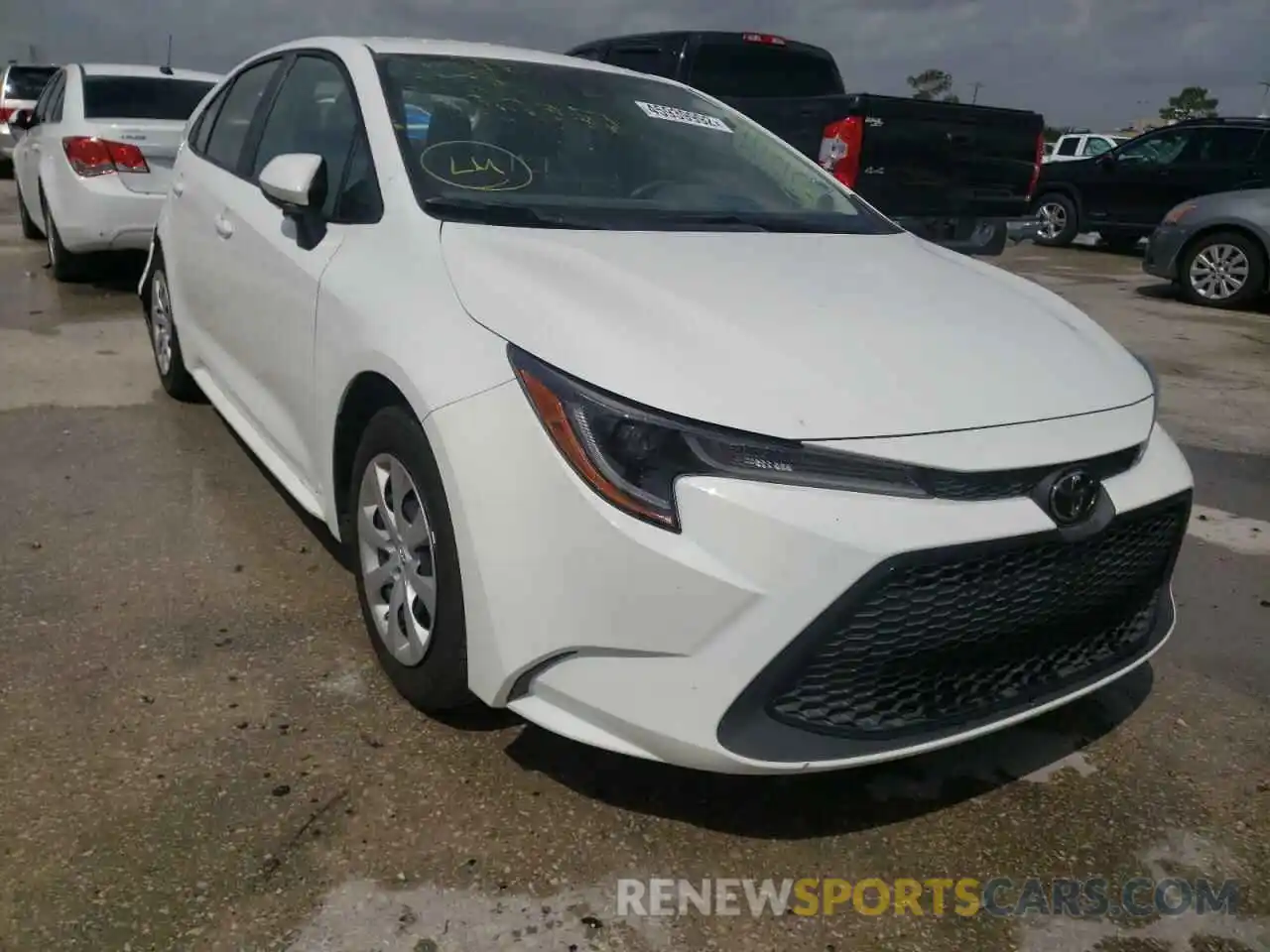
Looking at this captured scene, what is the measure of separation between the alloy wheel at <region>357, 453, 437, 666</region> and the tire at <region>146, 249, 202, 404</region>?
91.9 inches

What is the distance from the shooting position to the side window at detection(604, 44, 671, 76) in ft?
29.5

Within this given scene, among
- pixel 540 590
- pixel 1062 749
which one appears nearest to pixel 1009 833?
pixel 1062 749

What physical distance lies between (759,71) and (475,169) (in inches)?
278

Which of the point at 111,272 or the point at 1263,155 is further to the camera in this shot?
the point at 1263,155

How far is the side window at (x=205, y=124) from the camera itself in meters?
4.45

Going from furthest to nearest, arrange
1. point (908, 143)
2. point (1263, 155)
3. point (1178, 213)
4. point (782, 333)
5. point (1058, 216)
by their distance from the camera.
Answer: point (1058, 216), point (1263, 155), point (1178, 213), point (908, 143), point (782, 333)

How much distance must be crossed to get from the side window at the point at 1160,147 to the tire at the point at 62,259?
37.1ft

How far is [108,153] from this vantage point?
7.04 meters

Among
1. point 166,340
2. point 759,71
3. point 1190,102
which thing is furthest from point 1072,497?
point 1190,102

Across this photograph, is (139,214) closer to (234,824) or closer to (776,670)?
(234,824)

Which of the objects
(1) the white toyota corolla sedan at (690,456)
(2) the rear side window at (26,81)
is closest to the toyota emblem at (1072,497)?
(1) the white toyota corolla sedan at (690,456)

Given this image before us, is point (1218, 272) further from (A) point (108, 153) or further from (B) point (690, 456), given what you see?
(B) point (690, 456)

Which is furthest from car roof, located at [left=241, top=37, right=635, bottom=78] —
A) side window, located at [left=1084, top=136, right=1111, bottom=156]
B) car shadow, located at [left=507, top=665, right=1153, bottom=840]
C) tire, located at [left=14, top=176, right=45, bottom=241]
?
side window, located at [left=1084, top=136, right=1111, bottom=156]

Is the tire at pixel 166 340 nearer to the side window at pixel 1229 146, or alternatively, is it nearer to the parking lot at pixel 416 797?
the parking lot at pixel 416 797
